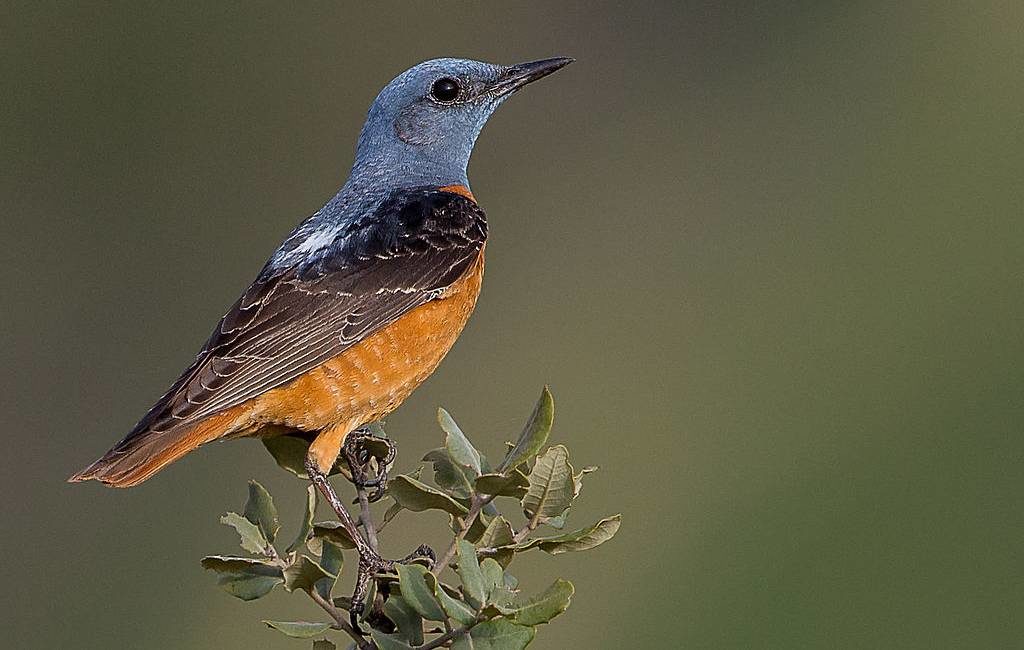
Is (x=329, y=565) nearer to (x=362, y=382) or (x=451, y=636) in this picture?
(x=451, y=636)

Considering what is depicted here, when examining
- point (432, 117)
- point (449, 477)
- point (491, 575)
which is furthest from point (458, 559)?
point (432, 117)

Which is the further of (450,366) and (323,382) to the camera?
(450,366)

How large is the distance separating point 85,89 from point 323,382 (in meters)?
6.10

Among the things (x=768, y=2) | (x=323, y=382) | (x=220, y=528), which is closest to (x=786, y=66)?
(x=768, y=2)

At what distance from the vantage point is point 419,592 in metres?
2.44

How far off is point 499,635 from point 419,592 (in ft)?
0.57

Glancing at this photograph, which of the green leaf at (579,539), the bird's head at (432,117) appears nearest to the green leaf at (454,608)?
the green leaf at (579,539)

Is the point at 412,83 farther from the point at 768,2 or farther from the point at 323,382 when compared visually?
the point at 768,2

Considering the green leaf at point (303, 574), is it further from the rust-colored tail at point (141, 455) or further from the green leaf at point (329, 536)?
the rust-colored tail at point (141, 455)

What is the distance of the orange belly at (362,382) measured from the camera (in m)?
3.63

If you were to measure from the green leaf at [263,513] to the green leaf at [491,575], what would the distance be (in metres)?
0.46

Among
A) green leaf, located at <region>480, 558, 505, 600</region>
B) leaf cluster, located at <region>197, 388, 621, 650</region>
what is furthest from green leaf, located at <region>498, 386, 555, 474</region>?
green leaf, located at <region>480, 558, 505, 600</region>

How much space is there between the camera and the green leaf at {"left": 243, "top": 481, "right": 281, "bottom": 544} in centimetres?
264

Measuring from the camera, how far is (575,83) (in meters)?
10.4
